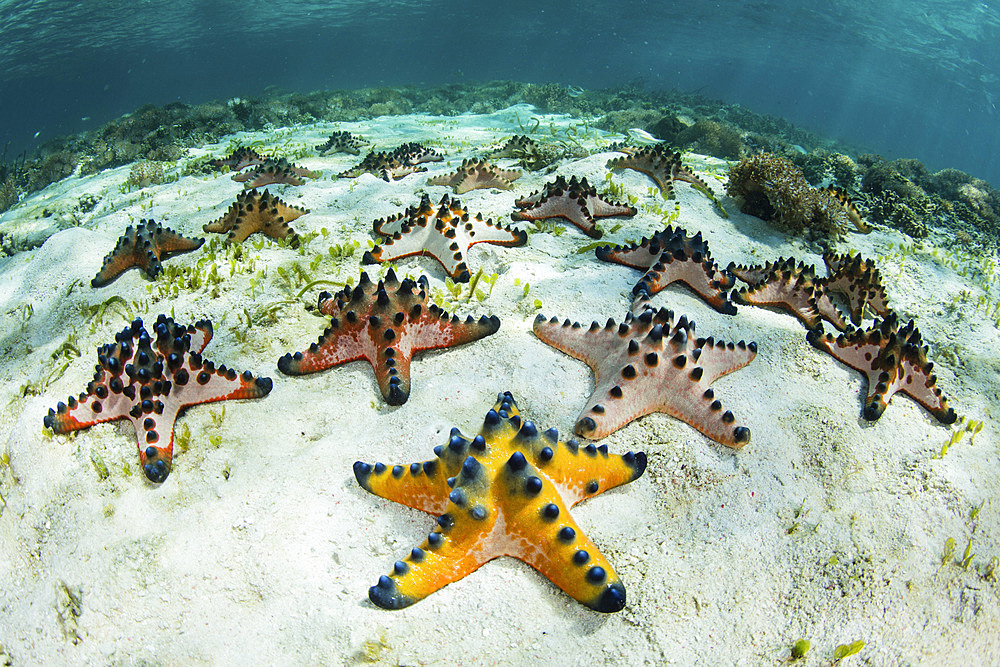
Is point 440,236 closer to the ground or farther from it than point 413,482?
farther from it

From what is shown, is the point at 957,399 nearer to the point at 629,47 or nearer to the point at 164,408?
the point at 164,408

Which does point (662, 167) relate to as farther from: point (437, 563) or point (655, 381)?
point (437, 563)

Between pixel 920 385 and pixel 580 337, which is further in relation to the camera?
pixel 920 385

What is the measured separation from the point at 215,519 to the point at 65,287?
4422mm

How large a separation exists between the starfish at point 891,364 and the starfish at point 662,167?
12.0 ft

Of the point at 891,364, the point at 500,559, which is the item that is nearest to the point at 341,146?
the point at 500,559

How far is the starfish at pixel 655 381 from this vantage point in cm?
272

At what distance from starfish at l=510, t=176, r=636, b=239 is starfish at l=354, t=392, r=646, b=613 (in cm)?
372

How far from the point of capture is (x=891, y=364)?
3.35m

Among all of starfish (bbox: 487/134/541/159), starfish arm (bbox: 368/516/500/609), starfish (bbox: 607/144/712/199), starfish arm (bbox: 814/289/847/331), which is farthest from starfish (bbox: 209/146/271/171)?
starfish arm (bbox: 814/289/847/331)

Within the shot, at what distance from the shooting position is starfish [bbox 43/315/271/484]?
8.98ft

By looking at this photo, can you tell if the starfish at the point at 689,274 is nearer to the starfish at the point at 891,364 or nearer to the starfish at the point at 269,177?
the starfish at the point at 891,364

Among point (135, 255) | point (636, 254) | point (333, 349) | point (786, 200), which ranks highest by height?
point (786, 200)

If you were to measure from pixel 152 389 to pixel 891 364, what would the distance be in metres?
5.15
